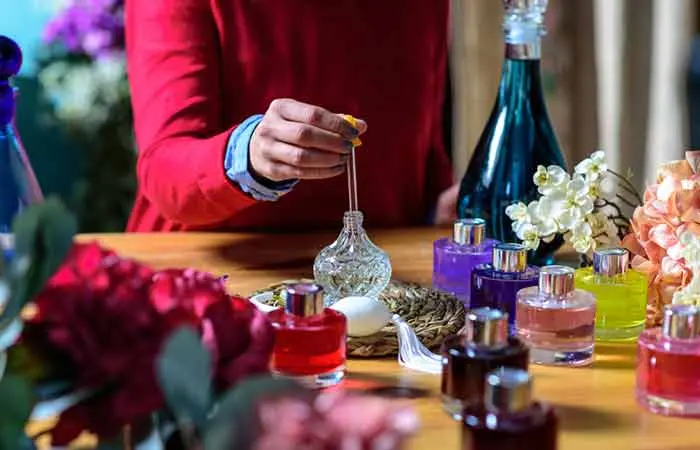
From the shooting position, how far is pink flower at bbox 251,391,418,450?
1.52 feet

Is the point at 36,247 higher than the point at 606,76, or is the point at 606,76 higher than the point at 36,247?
the point at 606,76

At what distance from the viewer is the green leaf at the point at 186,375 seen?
0.49m

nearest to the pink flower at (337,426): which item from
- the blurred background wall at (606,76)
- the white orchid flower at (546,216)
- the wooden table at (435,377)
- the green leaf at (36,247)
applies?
the green leaf at (36,247)

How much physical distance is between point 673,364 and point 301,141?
384 mm

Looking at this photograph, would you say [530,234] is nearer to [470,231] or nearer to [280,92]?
[470,231]

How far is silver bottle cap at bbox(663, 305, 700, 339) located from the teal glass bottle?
0.34 metres

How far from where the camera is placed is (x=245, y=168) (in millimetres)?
1137

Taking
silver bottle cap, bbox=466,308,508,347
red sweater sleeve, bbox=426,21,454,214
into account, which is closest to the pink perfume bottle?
silver bottle cap, bbox=466,308,508,347


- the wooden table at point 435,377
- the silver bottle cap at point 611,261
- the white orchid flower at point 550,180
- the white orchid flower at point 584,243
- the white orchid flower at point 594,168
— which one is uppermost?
the white orchid flower at point 594,168

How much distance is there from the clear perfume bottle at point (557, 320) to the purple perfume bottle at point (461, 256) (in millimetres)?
140

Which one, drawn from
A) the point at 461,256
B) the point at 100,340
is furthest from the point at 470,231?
the point at 100,340

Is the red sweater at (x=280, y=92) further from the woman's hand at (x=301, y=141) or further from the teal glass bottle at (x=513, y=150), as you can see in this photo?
the teal glass bottle at (x=513, y=150)

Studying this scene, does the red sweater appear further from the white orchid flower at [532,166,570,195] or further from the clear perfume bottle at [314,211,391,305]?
the white orchid flower at [532,166,570,195]

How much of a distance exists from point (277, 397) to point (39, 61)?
74.3 inches
